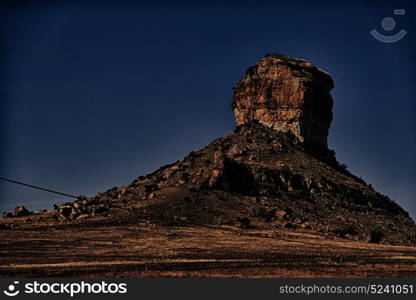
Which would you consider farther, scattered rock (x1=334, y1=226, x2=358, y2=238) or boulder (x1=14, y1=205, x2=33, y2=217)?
boulder (x1=14, y1=205, x2=33, y2=217)

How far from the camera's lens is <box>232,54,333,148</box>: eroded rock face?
221ft

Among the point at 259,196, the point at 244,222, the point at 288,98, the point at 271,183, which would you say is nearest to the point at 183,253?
the point at 244,222

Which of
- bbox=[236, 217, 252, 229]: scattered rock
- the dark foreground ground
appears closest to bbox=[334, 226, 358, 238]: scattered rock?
the dark foreground ground

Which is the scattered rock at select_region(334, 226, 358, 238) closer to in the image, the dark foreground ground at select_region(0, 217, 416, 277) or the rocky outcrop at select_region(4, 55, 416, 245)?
the rocky outcrop at select_region(4, 55, 416, 245)

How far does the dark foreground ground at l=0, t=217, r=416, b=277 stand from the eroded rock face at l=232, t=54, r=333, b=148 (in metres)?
25.4

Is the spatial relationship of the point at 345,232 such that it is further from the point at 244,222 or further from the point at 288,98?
the point at 288,98

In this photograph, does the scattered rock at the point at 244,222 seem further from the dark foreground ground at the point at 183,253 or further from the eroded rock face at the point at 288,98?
the eroded rock face at the point at 288,98

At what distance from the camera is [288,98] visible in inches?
2665

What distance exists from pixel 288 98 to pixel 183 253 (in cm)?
3965

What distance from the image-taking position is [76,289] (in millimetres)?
17359

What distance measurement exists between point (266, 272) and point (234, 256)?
624 cm

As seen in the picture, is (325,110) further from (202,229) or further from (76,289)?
(76,289)

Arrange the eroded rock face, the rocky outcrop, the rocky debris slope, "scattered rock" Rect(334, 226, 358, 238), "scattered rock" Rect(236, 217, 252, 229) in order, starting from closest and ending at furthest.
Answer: "scattered rock" Rect(236, 217, 252, 229)
"scattered rock" Rect(334, 226, 358, 238)
the rocky debris slope
the rocky outcrop
the eroded rock face

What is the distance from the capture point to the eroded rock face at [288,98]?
67.2 meters
